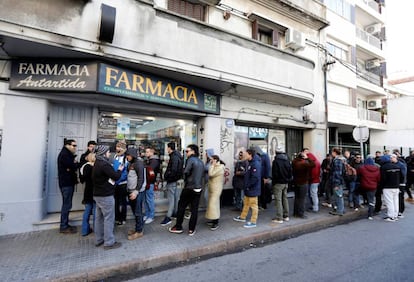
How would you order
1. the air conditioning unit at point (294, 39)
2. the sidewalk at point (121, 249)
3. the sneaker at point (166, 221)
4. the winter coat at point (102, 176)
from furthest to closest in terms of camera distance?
the air conditioning unit at point (294, 39)
the sneaker at point (166, 221)
the winter coat at point (102, 176)
the sidewalk at point (121, 249)

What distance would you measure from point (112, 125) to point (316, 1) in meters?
10.4

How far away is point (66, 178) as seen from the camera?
187 inches

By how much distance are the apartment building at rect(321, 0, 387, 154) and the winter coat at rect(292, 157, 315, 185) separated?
642 cm

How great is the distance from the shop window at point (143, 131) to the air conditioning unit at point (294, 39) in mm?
5272

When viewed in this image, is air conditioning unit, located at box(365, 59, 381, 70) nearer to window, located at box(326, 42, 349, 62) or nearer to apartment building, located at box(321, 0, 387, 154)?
apartment building, located at box(321, 0, 387, 154)

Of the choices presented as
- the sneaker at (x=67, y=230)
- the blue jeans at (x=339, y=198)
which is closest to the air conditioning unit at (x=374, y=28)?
the blue jeans at (x=339, y=198)

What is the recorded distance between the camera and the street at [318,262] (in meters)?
3.43

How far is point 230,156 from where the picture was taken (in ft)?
25.6

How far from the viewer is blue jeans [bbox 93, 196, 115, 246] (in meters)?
3.99

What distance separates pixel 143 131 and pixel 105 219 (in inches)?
123

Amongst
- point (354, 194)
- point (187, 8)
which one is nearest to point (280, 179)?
point (354, 194)

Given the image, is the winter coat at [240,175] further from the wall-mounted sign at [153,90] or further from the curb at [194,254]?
the wall-mounted sign at [153,90]

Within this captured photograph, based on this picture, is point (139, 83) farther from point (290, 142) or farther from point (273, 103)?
point (290, 142)

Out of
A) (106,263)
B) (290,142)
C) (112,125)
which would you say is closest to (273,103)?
(290,142)
